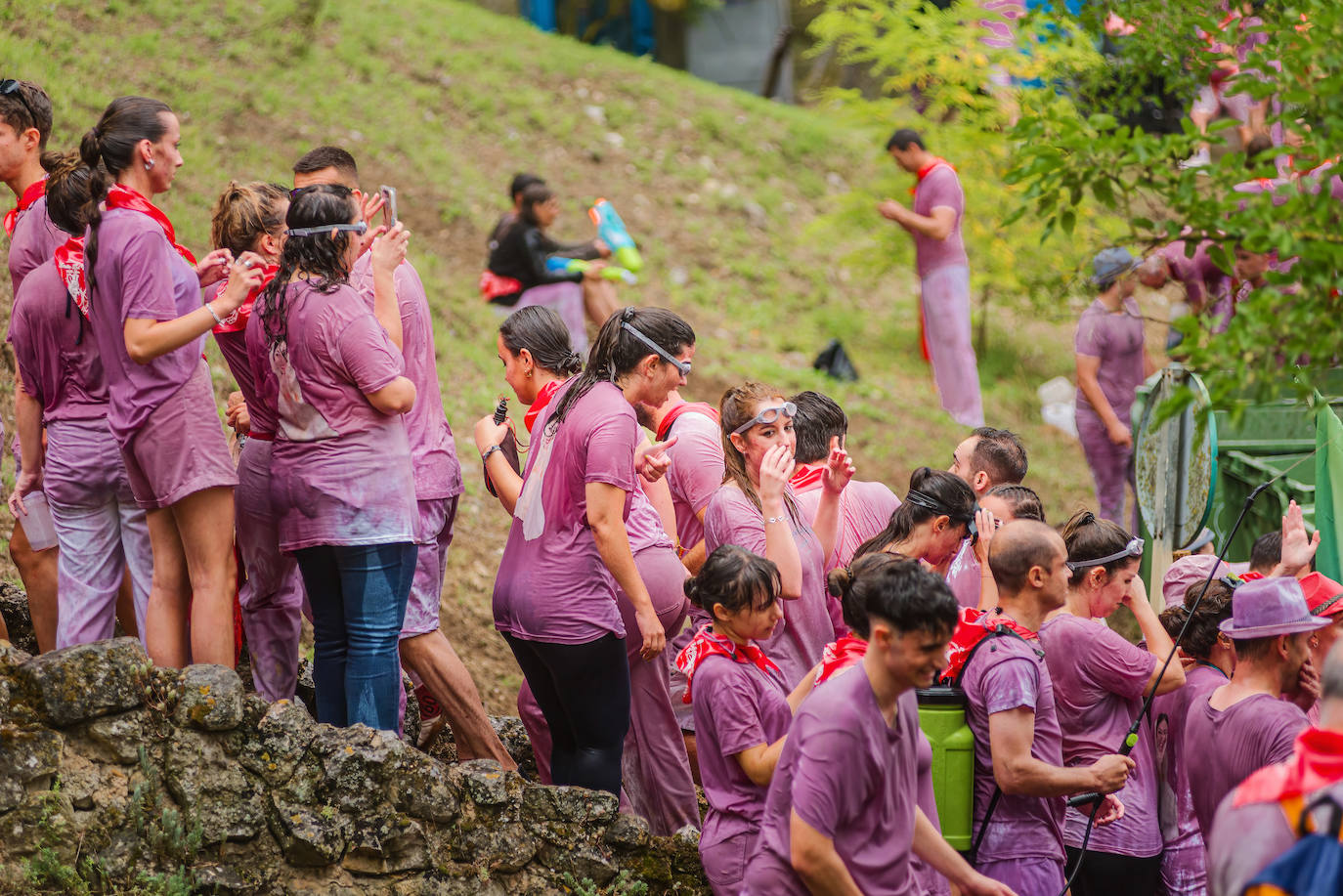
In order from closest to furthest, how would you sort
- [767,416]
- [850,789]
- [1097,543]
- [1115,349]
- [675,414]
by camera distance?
1. [850,789]
2. [1097,543]
3. [767,416]
4. [675,414]
5. [1115,349]

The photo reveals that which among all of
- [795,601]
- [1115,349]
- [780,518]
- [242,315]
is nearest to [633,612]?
[795,601]

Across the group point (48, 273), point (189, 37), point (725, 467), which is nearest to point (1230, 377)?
point (725, 467)

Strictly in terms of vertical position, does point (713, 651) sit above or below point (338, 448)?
below

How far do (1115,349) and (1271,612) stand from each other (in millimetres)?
4322

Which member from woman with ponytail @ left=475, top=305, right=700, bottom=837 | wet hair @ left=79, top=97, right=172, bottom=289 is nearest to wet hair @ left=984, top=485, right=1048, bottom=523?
woman with ponytail @ left=475, top=305, right=700, bottom=837

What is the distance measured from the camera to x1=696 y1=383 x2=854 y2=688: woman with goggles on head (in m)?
4.16

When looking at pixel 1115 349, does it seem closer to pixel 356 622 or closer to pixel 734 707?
pixel 734 707

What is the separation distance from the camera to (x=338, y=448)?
4094mm

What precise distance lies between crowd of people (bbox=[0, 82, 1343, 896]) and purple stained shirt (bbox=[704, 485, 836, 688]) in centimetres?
1

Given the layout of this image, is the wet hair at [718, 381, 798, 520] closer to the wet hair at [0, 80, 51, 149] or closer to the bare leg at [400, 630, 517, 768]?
the bare leg at [400, 630, 517, 768]

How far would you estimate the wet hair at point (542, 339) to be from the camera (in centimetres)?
475

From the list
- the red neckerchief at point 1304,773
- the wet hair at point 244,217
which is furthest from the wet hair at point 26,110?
the red neckerchief at point 1304,773

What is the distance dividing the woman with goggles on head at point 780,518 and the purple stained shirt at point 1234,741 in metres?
1.20

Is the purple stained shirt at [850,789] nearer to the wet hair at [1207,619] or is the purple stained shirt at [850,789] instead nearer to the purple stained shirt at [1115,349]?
the wet hair at [1207,619]
